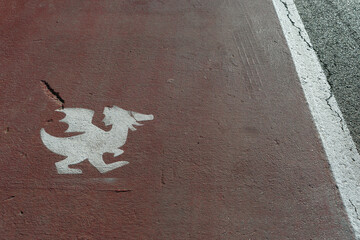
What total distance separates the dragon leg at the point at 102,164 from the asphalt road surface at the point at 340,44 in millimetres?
2348

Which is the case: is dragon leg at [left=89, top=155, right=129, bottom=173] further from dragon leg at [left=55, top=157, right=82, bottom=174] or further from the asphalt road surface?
the asphalt road surface

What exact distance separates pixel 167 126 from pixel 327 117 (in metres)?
1.71

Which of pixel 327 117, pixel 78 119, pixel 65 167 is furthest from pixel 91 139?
pixel 327 117

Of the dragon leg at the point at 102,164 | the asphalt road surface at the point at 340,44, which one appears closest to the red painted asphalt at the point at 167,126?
the dragon leg at the point at 102,164

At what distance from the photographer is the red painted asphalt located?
3.35m

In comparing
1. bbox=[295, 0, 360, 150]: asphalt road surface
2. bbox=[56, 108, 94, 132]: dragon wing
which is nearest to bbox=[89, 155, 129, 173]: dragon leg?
bbox=[56, 108, 94, 132]: dragon wing

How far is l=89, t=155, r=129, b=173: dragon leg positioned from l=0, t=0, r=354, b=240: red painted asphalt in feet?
0.16

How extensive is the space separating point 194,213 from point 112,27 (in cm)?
318

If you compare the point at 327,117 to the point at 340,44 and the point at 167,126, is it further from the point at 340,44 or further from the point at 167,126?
the point at 167,126

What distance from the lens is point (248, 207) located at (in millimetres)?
3416

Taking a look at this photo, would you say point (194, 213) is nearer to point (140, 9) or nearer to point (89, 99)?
point (89, 99)

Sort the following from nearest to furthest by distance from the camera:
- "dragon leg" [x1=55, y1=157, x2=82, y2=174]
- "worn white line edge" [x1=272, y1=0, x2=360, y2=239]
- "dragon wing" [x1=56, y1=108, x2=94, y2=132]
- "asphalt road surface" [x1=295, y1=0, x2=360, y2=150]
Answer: "worn white line edge" [x1=272, y1=0, x2=360, y2=239] < "dragon leg" [x1=55, y1=157, x2=82, y2=174] < "dragon wing" [x1=56, y1=108, x2=94, y2=132] < "asphalt road surface" [x1=295, y1=0, x2=360, y2=150]

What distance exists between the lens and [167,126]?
162 inches

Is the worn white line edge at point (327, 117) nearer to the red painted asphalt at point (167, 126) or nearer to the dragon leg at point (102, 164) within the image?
the red painted asphalt at point (167, 126)
